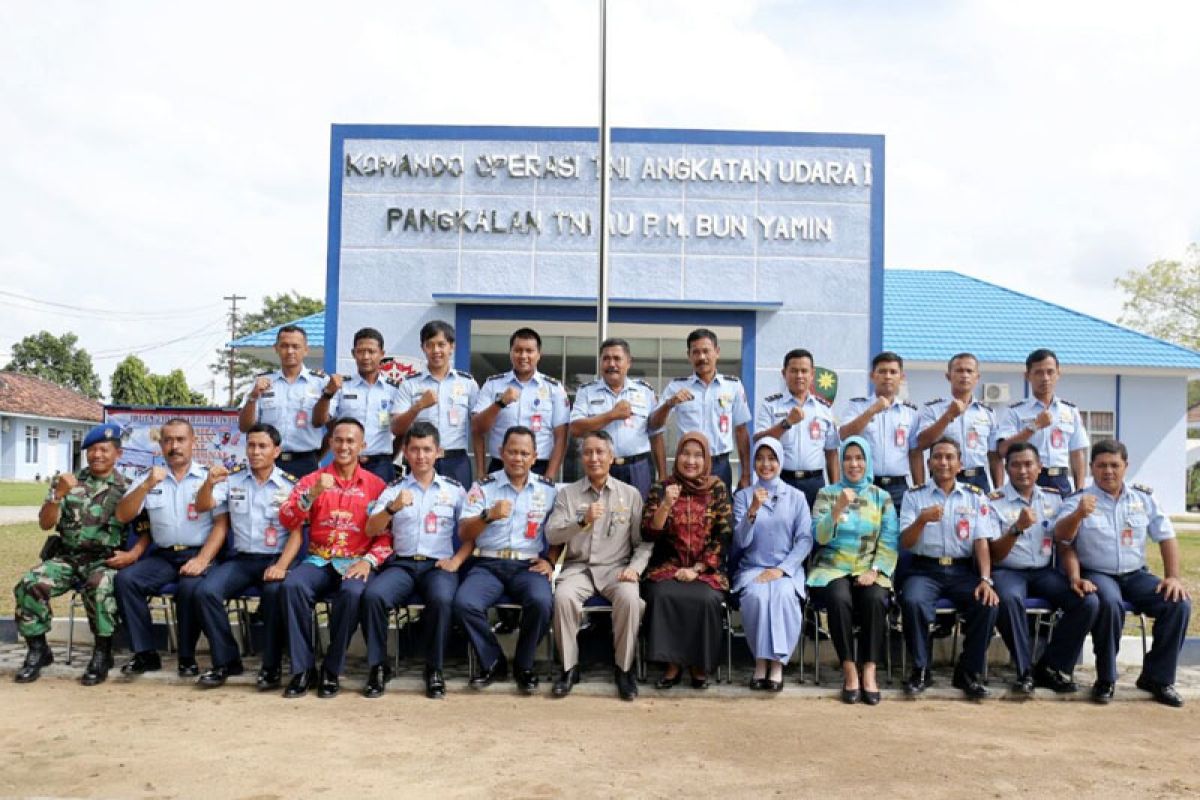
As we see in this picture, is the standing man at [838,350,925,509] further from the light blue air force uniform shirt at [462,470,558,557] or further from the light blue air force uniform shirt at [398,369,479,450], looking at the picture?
the light blue air force uniform shirt at [398,369,479,450]

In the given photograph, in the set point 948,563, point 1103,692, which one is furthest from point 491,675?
point 1103,692

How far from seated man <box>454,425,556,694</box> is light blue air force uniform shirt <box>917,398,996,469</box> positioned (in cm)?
242

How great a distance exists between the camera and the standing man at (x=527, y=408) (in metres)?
6.17

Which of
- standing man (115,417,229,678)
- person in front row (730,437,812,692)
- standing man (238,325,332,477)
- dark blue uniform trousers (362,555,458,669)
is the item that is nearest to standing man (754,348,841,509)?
person in front row (730,437,812,692)

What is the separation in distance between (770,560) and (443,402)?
7.17ft

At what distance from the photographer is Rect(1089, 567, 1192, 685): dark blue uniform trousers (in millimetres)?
5375

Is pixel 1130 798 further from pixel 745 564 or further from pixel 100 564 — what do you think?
pixel 100 564

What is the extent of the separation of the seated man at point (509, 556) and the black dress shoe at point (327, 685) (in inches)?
27.1

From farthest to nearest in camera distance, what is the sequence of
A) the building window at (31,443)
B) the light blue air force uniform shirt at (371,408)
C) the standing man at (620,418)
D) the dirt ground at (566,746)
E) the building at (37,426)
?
the building window at (31,443) < the building at (37,426) < the light blue air force uniform shirt at (371,408) < the standing man at (620,418) < the dirt ground at (566,746)

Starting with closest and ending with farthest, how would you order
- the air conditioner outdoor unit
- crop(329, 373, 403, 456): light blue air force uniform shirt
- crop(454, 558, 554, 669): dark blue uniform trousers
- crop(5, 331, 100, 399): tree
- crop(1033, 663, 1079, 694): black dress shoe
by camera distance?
crop(454, 558, 554, 669): dark blue uniform trousers
crop(1033, 663, 1079, 694): black dress shoe
crop(329, 373, 403, 456): light blue air force uniform shirt
the air conditioner outdoor unit
crop(5, 331, 100, 399): tree

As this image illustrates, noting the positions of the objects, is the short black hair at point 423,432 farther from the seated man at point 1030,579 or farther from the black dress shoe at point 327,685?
the seated man at point 1030,579

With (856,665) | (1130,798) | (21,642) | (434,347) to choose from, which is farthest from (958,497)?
(21,642)

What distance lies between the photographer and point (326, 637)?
6145 mm

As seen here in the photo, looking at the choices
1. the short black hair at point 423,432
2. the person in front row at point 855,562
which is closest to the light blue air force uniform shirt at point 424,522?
the short black hair at point 423,432
